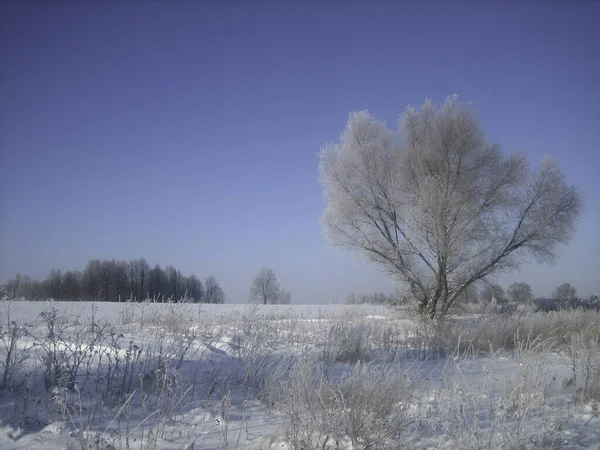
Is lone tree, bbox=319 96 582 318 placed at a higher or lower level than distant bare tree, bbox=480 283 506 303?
higher

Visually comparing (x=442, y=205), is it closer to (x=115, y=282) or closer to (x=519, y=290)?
(x=519, y=290)

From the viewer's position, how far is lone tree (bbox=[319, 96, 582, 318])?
12023 mm

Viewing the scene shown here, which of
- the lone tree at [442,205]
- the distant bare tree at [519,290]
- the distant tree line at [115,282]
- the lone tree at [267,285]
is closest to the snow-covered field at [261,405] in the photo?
the lone tree at [442,205]

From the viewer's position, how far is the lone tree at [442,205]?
1202 centimetres

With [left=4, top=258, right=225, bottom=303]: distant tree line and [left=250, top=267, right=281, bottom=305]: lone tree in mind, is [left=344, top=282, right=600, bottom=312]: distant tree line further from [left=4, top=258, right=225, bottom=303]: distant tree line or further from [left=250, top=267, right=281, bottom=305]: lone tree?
[left=250, top=267, right=281, bottom=305]: lone tree

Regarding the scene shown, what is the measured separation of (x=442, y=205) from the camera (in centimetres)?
1186

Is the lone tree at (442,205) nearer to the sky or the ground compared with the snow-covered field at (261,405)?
nearer to the sky

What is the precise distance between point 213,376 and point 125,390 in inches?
35.9

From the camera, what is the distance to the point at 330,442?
116 inches

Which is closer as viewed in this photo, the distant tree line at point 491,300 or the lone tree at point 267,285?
the distant tree line at point 491,300

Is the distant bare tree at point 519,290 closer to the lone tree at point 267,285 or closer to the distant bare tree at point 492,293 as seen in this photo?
the distant bare tree at point 492,293

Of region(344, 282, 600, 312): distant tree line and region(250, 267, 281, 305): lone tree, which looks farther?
region(250, 267, 281, 305): lone tree

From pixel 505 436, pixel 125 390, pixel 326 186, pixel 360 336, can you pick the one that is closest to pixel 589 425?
pixel 505 436

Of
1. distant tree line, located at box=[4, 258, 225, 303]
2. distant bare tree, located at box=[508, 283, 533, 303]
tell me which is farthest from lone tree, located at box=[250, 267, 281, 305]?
distant bare tree, located at box=[508, 283, 533, 303]
